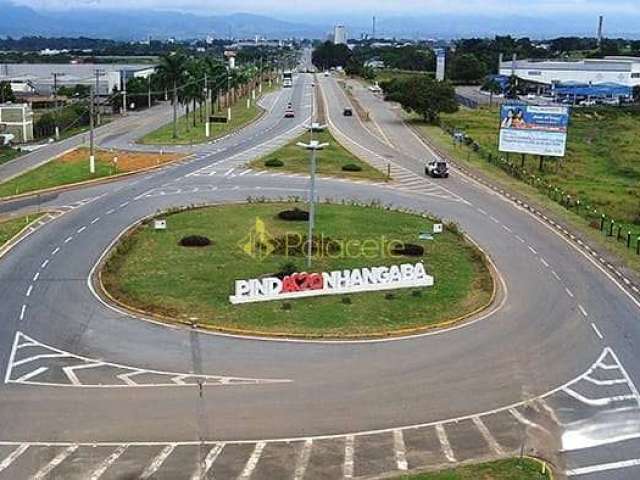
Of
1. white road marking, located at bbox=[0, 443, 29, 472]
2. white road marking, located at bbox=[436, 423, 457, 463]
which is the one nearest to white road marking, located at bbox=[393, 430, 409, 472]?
white road marking, located at bbox=[436, 423, 457, 463]

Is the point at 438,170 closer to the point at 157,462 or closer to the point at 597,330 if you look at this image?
the point at 597,330

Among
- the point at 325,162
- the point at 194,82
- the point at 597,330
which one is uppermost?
the point at 194,82

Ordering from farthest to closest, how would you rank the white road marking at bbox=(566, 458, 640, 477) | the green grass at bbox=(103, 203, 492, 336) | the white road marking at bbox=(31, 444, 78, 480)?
the green grass at bbox=(103, 203, 492, 336), the white road marking at bbox=(566, 458, 640, 477), the white road marking at bbox=(31, 444, 78, 480)

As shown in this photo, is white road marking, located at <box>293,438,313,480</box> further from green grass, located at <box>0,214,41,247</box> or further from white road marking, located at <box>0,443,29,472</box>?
green grass, located at <box>0,214,41,247</box>

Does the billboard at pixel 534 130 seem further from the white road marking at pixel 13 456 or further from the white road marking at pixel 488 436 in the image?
the white road marking at pixel 13 456

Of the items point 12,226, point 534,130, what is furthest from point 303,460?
point 534,130

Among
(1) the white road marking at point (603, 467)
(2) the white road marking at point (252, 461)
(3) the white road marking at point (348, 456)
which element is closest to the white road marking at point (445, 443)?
(3) the white road marking at point (348, 456)

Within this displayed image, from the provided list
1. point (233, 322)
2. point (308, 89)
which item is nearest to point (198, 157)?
point (233, 322)

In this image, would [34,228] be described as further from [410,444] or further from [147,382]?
[410,444]
